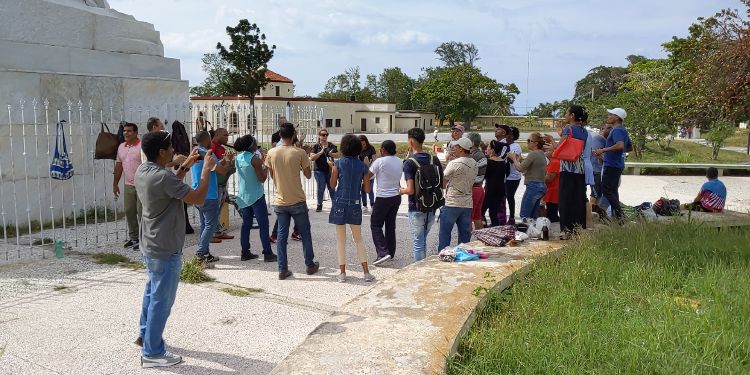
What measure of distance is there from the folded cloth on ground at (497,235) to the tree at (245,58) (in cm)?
4384

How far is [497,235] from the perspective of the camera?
20.5ft

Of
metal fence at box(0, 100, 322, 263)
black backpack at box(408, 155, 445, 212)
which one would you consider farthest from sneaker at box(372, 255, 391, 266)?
metal fence at box(0, 100, 322, 263)

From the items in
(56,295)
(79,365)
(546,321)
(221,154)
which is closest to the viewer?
(546,321)

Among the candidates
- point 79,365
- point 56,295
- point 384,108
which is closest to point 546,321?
point 79,365

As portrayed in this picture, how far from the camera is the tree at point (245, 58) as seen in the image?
48.3 metres

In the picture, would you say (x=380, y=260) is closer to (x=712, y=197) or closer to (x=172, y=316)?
(x=172, y=316)

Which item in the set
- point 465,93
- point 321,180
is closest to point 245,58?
point 465,93

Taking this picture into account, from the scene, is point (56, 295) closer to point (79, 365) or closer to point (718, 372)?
point (79, 365)

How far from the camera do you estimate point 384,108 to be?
6125 centimetres

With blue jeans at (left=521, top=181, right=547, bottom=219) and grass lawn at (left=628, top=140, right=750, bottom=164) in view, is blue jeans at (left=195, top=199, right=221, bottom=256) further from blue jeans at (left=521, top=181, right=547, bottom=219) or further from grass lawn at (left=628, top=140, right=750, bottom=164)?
grass lawn at (left=628, top=140, right=750, bottom=164)

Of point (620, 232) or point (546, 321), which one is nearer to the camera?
point (546, 321)

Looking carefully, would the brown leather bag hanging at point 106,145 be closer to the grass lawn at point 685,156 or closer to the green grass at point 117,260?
the green grass at point 117,260

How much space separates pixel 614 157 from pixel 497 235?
265 cm

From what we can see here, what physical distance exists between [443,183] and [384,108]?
55.4 metres
